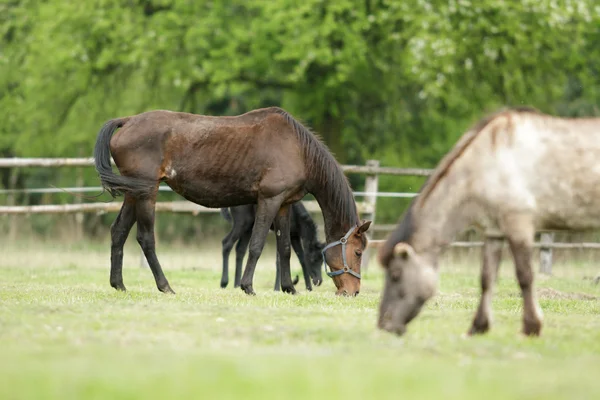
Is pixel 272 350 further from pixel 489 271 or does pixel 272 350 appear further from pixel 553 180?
pixel 553 180

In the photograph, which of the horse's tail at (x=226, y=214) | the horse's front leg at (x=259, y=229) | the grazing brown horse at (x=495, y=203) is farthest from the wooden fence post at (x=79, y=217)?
the grazing brown horse at (x=495, y=203)

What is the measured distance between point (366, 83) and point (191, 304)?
46.4 feet

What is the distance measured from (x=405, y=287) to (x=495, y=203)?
0.79m

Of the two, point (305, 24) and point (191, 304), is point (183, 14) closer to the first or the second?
point (305, 24)

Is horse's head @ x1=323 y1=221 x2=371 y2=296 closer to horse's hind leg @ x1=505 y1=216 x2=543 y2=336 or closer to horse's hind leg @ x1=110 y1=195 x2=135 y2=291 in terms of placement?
horse's hind leg @ x1=110 y1=195 x2=135 y2=291

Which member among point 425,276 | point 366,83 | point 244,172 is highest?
point 366,83

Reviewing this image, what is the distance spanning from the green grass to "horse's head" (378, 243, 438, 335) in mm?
151

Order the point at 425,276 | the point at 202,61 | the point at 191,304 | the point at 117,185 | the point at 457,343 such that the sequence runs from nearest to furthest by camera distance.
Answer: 1. the point at 457,343
2. the point at 425,276
3. the point at 191,304
4. the point at 117,185
5. the point at 202,61

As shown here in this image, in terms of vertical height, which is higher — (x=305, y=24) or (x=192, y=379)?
(x=305, y=24)

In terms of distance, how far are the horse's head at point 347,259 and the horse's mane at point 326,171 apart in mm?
142

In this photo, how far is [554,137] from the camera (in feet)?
20.2

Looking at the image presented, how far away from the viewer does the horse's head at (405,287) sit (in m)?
5.99

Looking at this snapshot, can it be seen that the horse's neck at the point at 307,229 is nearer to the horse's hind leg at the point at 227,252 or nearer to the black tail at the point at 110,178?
the horse's hind leg at the point at 227,252

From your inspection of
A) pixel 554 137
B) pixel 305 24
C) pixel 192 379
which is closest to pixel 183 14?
pixel 305 24
